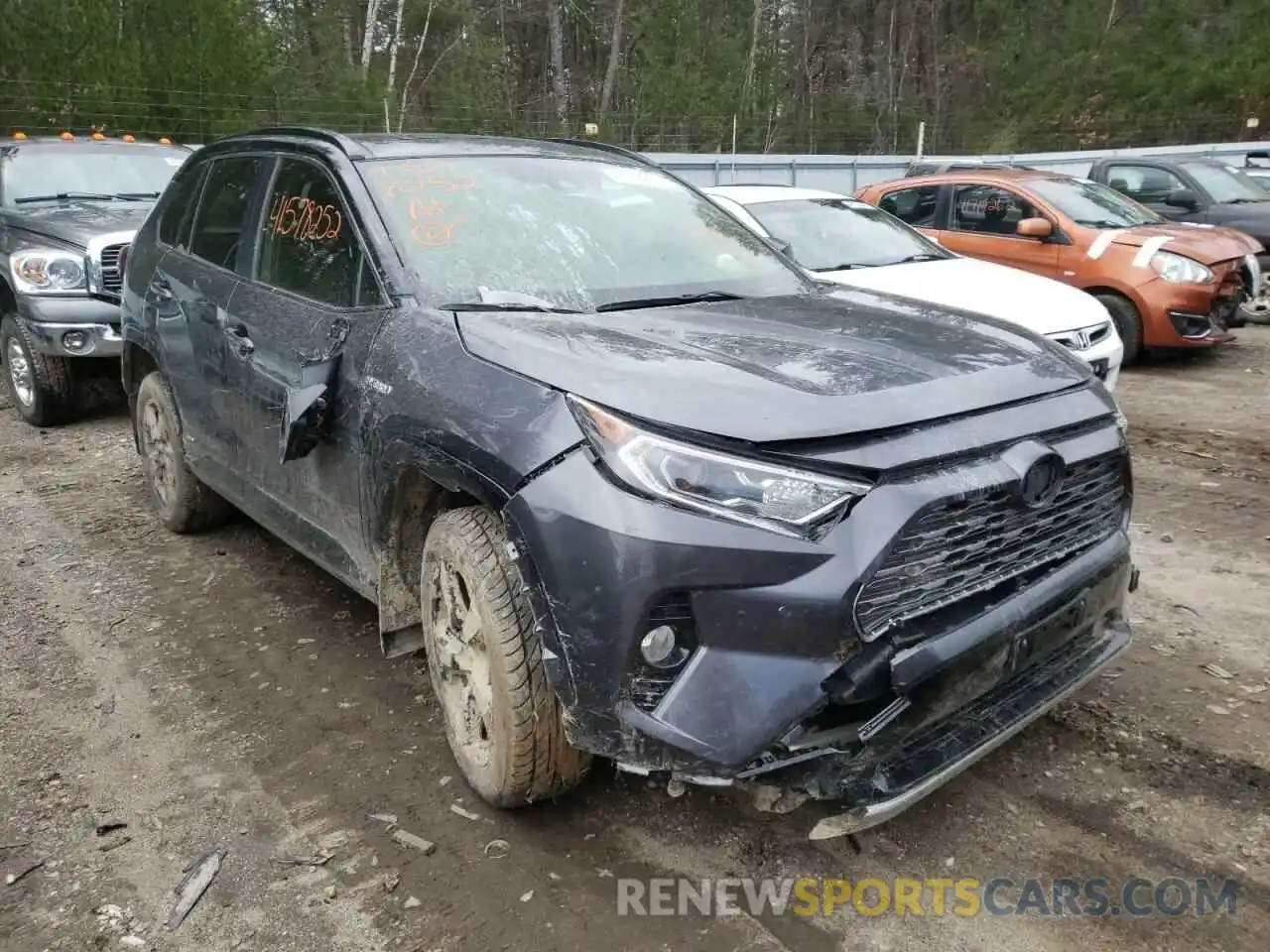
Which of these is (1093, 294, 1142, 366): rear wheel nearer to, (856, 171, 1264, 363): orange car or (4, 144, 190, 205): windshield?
(856, 171, 1264, 363): orange car

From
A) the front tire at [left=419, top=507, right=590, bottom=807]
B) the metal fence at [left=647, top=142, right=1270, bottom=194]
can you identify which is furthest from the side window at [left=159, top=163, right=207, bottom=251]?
the metal fence at [left=647, top=142, right=1270, bottom=194]

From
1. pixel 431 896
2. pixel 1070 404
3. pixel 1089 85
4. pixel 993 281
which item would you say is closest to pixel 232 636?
pixel 431 896

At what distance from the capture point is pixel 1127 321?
8.78m

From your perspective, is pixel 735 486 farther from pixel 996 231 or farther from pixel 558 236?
pixel 996 231

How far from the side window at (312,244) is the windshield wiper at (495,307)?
0.29m

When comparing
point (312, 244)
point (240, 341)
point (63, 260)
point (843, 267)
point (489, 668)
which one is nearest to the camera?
point (489, 668)

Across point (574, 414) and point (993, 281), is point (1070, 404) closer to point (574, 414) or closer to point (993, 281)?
point (574, 414)

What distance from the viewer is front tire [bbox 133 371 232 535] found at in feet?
15.6

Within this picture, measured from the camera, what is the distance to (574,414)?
94.0 inches

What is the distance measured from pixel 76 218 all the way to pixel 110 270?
0.79 metres

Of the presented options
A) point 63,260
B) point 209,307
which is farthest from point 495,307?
point 63,260

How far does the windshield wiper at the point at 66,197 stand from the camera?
25.3 feet

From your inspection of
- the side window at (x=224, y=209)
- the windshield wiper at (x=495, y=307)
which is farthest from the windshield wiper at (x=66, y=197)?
the windshield wiper at (x=495, y=307)

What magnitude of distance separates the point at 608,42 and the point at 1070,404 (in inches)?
1507
